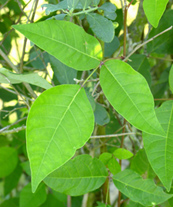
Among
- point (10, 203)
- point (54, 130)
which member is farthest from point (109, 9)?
point (10, 203)

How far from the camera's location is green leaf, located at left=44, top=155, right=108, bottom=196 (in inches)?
21.9

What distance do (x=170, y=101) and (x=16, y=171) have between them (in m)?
0.80

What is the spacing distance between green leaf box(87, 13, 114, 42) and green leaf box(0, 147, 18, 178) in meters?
0.66

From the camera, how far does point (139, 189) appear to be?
538mm

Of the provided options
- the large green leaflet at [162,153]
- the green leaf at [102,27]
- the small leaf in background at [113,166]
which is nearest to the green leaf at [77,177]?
the small leaf in background at [113,166]

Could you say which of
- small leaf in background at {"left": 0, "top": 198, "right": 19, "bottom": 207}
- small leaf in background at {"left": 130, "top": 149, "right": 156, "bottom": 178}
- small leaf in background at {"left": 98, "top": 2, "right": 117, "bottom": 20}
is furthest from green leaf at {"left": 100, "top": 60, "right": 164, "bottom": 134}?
small leaf in background at {"left": 0, "top": 198, "right": 19, "bottom": 207}

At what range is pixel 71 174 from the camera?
563 millimetres

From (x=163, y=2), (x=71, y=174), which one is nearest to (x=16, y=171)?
(x=71, y=174)

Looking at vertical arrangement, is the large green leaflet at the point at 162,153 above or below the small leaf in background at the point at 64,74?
below

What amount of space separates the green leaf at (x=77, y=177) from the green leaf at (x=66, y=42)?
8.8 inches

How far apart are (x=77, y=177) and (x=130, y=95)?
24 centimetres

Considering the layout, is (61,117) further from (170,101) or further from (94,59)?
(170,101)

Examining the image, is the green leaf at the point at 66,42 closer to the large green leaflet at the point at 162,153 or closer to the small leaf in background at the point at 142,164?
the large green leaflet at the point at 162,153

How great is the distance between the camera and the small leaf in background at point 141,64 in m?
0.76
